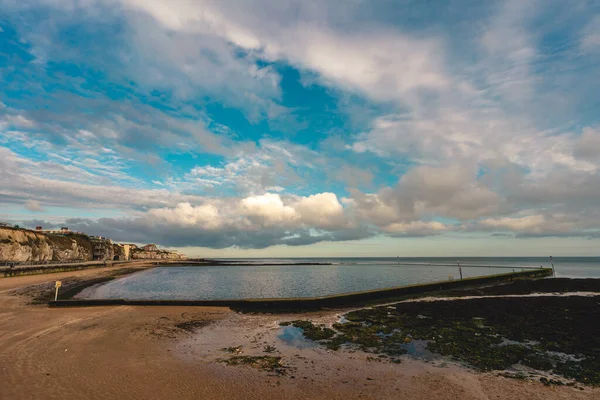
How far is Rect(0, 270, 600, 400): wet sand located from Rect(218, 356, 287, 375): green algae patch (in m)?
0.33

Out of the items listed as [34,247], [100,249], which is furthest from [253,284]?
[100,249]

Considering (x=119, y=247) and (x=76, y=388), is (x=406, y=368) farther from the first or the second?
(x=119, y=247)

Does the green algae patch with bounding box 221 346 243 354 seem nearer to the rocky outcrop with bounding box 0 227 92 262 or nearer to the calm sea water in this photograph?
the calm sea water

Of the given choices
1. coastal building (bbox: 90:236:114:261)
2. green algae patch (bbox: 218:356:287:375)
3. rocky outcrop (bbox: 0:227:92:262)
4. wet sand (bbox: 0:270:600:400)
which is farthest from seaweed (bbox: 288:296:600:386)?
coastal building (bbox: 90:236:114:261)

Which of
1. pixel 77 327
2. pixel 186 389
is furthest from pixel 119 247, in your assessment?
pixel 186 389

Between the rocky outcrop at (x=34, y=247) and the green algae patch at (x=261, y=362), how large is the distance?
89.7 meters

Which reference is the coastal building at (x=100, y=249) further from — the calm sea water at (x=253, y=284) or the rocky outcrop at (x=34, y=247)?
the calm sea water at (x=253, y=284)

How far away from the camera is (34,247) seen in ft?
277

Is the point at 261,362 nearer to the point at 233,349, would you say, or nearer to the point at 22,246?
the point at 233,349

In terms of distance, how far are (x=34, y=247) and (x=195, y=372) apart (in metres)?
104

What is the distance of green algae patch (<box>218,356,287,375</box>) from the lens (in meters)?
11.0

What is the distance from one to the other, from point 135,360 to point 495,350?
15.1 m

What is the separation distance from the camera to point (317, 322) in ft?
63.3

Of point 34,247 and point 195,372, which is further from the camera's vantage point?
point 34,247
